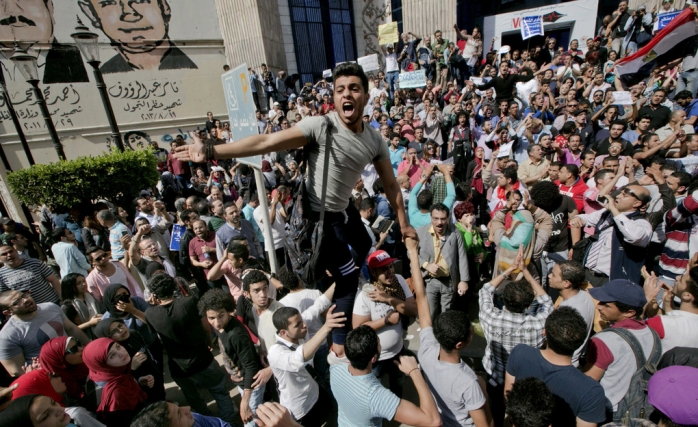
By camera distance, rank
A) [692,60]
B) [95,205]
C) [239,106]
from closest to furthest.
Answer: [239,106]
[95,205]
[692,60]

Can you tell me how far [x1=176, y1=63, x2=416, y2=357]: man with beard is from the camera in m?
1.70

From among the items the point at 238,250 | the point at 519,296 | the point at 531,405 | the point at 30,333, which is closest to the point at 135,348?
the point at 30,333

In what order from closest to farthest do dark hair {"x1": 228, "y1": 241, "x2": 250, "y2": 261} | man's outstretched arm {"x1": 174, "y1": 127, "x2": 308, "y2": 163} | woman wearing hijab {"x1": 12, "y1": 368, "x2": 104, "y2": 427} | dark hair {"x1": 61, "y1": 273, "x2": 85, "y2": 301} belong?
man's outstretched arm {"x1": 174, "y1": 127, "x2": 308, "y2": 163} → woman wearing hijab {"x1": 12, "y1": 368, "x2": 104, "y2": 427} → dark hair {"x1": 61, "y1": 273, "x2": 85, "y2": 301} → dark hair {"x1": 228, "y1": 241, "x2": 250, "y2": 261}

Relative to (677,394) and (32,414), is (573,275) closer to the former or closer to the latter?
(677,394)

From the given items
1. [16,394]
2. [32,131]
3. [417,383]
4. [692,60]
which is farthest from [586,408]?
[32,131]

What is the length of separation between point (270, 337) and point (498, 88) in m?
9.15

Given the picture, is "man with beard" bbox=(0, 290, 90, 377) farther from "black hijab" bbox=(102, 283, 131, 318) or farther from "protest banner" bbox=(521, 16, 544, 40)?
"protest banner" bbox=(521, 16, 544, 40)

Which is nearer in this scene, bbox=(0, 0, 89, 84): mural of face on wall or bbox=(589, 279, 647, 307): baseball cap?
bbox=(589, 279, 647, 307): baseball cap

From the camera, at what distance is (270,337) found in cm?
306

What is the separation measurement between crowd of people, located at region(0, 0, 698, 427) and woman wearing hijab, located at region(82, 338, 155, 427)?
0.5 inches

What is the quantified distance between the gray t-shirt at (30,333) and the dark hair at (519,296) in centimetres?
403

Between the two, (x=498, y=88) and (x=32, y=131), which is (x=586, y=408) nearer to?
(x=498, y=88)

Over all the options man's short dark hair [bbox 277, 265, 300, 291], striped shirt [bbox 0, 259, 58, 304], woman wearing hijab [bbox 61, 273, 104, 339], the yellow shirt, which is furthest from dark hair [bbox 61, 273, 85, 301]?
the yellow shirt

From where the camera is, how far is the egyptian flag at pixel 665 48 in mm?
7160
